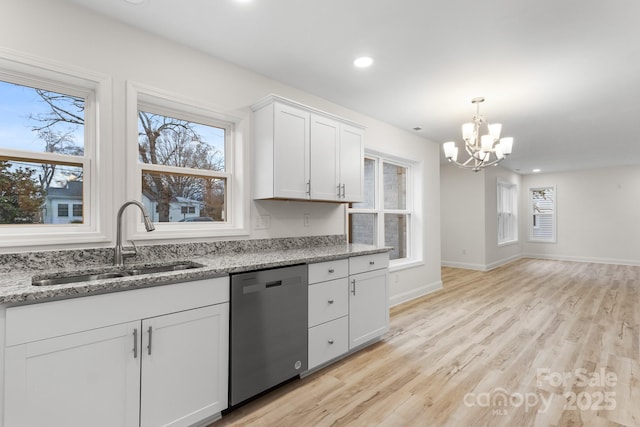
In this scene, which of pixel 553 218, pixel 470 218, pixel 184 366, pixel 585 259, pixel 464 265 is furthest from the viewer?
pixel 553 218

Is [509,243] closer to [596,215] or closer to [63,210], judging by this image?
[596,215]

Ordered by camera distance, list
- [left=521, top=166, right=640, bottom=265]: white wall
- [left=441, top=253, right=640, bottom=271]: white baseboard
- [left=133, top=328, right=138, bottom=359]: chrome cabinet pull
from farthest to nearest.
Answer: [left=521, top=166, right=640, bottom=265]: white wall, [left=441, top=253, right=640, bottom=271]: white baseboard, [left=133, top=328, right=138, bottom=359]: chrome cabinet pull

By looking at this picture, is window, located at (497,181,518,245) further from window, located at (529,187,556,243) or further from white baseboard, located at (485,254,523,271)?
window, located at (529,187,556,243)

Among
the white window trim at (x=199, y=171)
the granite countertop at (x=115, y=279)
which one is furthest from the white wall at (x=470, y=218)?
the white window trim at (x=199, y=171)

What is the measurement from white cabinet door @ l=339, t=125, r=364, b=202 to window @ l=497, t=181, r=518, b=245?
5.96 meters

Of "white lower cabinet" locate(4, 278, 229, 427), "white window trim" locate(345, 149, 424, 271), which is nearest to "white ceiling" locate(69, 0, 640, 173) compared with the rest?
"white window trim" locate(345, 149, 424, 271)

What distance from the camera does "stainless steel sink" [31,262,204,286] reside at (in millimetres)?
1638

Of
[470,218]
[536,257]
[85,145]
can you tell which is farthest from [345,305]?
[536,257]

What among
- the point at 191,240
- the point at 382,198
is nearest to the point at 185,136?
the point at 191,240

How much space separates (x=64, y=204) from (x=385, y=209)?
3475 millimetres

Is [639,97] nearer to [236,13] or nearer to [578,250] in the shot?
[236,13]

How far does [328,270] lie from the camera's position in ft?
8.14

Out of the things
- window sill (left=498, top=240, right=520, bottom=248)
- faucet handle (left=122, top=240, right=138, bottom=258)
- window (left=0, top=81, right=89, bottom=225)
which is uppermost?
window (left=0, top=81, right=89, bottom=225)

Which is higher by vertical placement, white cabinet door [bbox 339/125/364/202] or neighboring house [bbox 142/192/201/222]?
white cabinet door [bbox 339/125/364/202]
